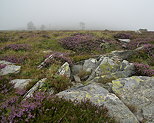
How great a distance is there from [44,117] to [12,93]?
9.82 ft

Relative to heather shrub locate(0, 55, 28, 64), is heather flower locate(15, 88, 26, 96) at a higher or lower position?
lower

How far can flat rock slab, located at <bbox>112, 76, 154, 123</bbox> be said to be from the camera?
346 centimetres

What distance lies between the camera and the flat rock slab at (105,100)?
3.17 metres

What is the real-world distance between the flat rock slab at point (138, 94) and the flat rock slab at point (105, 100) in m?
0.38

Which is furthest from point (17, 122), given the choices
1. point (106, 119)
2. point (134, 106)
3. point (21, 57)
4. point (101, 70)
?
point (21, 57)

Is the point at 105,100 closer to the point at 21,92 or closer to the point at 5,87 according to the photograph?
the point at 21,92

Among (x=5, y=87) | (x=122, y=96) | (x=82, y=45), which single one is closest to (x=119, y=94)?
(x=122, y=96)

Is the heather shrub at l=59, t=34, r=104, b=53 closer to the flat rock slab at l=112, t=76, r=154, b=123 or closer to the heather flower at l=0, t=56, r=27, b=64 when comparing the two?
the heather flower at l=0, t=56, r=27, b=64

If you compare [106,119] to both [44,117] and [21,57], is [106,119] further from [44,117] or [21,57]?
[21,57]

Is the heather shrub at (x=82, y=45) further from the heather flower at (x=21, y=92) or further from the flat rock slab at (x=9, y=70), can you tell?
the heather flower at (x=21, y=92)

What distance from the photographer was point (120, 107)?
3475mm

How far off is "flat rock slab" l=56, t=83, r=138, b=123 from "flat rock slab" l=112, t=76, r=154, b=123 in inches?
14.8

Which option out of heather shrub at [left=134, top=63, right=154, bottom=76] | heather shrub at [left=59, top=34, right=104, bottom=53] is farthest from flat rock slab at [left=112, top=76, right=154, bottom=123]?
heather shrub at [left=59, top=34, right=104, bottom=53]

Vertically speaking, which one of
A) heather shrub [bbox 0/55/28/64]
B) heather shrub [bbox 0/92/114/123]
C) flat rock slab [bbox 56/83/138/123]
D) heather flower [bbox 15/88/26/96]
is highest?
heather shrub [bbox 0/92/114/123]
